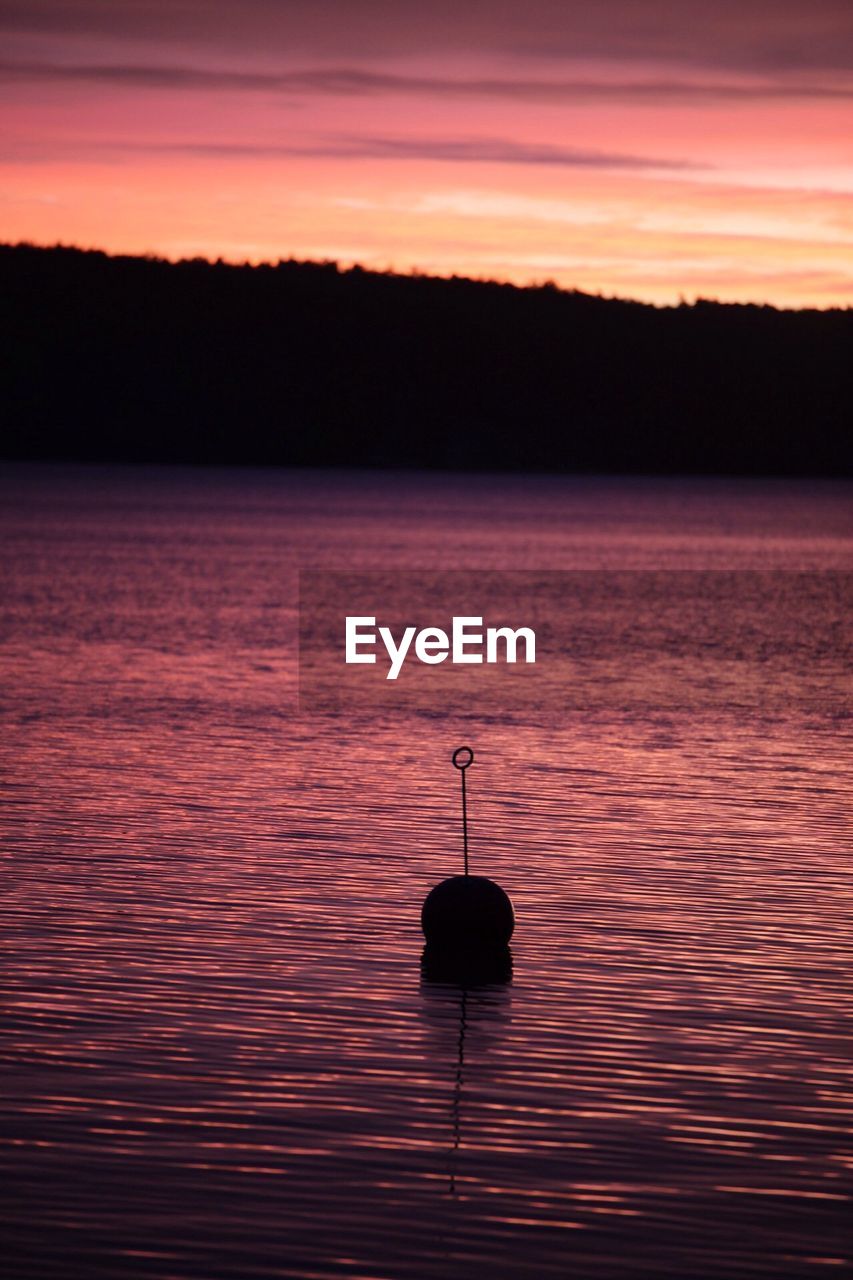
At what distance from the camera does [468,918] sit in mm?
17641

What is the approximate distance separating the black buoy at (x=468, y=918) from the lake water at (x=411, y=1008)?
0.86 feet

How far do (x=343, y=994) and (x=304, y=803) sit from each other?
9.99 meters

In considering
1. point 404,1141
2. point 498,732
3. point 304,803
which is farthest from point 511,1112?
point 498,732

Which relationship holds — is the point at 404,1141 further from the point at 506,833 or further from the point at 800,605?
the point at 800,605

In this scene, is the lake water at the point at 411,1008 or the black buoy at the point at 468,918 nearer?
the lake water at the point at 411,1008

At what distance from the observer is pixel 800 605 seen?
85500mm

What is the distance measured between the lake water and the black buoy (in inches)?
10.3

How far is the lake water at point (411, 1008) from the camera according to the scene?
1144cm

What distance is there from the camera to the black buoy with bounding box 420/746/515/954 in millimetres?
17656

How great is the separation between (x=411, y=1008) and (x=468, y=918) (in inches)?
67.7

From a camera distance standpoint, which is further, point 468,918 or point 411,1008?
point 468,918

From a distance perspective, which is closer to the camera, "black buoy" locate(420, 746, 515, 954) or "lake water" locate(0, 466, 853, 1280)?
"lake water" locate(0, 466, 853, 1280)

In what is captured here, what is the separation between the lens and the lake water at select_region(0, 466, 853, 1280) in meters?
11.4

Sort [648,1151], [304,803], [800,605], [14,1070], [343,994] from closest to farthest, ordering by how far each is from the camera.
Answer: [648,1151], [14,1070], [343,994], [304,803], [800,605]
